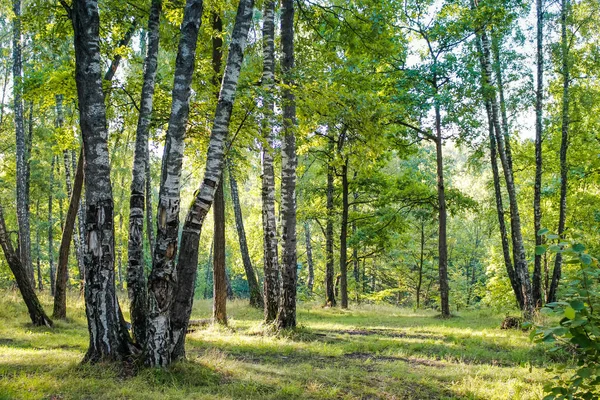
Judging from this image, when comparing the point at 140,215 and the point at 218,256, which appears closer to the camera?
the point at 140,215

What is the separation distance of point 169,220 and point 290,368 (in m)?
2.79

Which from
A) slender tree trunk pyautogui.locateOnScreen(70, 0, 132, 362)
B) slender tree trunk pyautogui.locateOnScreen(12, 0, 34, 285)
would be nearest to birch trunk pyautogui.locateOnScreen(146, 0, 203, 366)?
slender tree trunk pyautogui.locateOnScreen(70, 0, 132, 362)

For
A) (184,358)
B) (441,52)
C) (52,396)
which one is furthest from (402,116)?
(52,396)

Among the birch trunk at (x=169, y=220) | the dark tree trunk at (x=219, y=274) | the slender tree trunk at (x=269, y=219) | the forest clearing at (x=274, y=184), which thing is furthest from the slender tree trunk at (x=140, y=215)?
the dark tree trunk at (x=219, y=274)

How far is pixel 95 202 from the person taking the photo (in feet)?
17.4

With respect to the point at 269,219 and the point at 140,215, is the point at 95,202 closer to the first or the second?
the point at 140,215

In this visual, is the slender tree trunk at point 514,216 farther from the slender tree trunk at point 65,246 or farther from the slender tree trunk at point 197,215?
the slender tree trunk at point 65,246

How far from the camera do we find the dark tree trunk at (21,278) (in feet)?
27.2

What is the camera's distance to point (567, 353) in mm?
6965

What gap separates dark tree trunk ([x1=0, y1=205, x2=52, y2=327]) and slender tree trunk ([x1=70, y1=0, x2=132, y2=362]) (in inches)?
171

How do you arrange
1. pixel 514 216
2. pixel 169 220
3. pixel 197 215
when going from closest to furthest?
pixel 169 220, pixel 197 215, pixel 514 216

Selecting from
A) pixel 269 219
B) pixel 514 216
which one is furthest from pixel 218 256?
pixel 514 216

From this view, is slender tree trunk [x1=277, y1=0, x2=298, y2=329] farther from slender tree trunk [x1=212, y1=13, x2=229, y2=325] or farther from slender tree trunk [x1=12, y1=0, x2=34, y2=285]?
slender tree trunk [x1=12, y1=0, x2=34, y2=285]

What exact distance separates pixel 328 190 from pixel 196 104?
1125 cm
